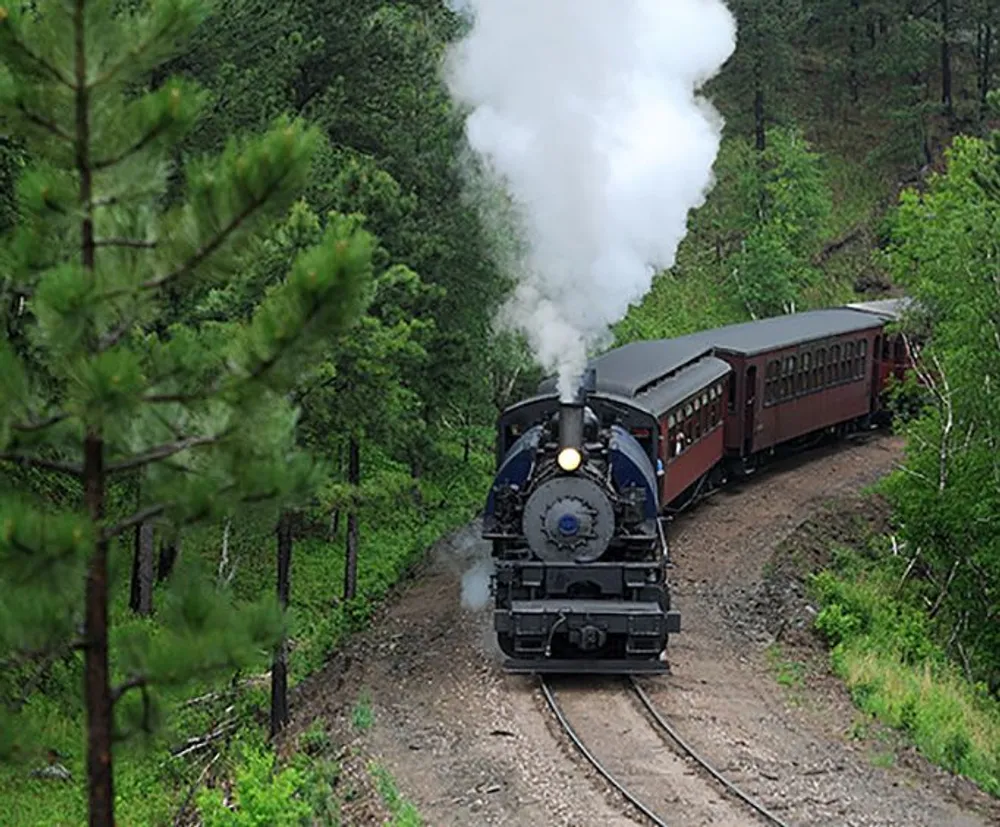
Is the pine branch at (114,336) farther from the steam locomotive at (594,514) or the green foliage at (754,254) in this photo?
the green foliage at (754,254)

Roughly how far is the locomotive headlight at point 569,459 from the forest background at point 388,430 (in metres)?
2.68

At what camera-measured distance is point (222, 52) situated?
60.6 feet

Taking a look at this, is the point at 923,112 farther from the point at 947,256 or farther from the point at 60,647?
the point at 60,647

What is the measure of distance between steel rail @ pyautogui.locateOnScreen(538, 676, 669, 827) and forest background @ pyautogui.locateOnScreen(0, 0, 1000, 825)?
246 centimetres

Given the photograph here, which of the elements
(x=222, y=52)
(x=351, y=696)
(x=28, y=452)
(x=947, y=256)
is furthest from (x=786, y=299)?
(x=28, y=452)

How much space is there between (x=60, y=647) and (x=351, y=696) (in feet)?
30.7

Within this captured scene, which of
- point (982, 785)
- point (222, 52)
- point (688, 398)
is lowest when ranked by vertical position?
point (982, 785)

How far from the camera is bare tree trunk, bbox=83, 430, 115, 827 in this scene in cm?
634

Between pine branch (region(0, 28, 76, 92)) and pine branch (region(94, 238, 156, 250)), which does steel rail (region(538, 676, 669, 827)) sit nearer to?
pine branch (region(94, 238, 156, 250))

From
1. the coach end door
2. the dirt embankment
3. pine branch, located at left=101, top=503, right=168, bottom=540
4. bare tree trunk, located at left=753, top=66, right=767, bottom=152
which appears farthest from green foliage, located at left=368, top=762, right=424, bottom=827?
bare tree trunk, located at left=753, top=66, right=767, bottom=152

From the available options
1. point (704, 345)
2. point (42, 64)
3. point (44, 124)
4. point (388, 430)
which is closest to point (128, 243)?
point (44, 124)

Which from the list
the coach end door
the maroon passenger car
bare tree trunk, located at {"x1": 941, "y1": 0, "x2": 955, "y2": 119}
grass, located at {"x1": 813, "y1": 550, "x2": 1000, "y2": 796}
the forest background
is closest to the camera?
the forest background

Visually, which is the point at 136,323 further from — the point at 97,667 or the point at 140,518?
the point at 97,667

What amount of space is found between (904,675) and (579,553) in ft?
15.2
